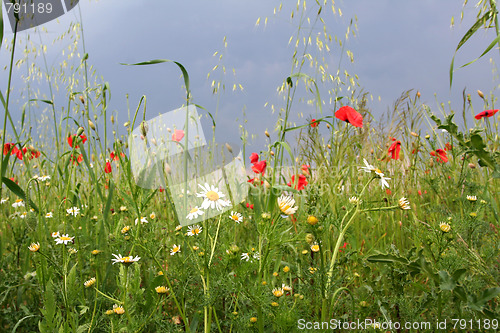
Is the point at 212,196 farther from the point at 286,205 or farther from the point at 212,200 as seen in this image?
the point at 286,205

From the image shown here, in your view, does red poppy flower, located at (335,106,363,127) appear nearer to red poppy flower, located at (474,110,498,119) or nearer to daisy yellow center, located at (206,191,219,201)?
daisy yellow center, located at (206,191,219,201)

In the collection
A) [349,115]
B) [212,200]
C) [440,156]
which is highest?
[349,115]

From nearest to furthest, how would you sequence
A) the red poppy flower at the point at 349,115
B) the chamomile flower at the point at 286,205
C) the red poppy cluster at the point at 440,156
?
the chamomile flower at the point at 286,205
the red poppy flower at the point at 349,115
the red poppy cluster at the point at 440,156

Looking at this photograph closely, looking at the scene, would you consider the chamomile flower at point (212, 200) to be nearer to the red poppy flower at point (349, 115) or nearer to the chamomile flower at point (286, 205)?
the chamomile flower at point (286, 205)

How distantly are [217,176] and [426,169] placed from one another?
1.50 meters

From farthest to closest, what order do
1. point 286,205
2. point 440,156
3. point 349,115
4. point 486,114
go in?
point 486,114 < point 440,156 < point 349,115 < point 286,205

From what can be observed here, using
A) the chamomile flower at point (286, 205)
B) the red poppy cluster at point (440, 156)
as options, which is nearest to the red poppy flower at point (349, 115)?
the red poppy cluster at point (440, 156)

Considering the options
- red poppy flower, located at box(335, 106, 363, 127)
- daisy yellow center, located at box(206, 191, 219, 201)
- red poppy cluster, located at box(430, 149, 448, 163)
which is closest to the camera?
daisy yellow center, located at box(206, 191, 219, 201)

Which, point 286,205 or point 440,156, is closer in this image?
point 286,205

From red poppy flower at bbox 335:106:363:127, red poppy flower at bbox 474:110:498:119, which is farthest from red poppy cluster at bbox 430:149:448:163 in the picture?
red poppy flower at bbox 335:106:363:127

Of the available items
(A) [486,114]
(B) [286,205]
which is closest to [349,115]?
(B) [286,205]

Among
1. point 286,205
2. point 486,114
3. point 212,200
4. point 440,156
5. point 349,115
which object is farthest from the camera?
point 486,114

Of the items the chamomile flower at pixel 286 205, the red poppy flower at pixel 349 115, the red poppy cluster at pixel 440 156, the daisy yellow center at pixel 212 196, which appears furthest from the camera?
the red poppy cluster at pixel 440 156

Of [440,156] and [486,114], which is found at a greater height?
[486,114]
